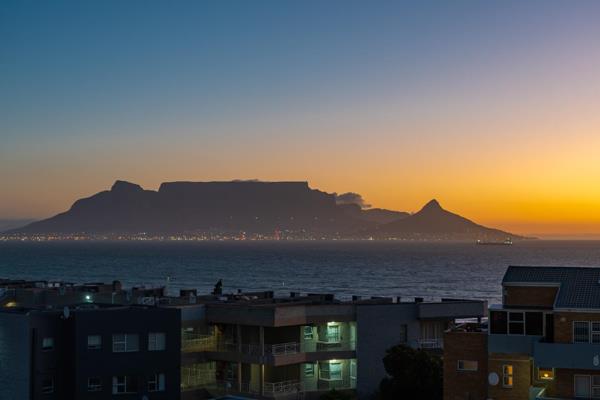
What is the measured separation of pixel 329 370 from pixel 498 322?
16.5 metres

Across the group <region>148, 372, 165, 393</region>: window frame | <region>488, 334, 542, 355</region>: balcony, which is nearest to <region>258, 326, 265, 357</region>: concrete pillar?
<region>148, 372, 165, 393</region>: window frame

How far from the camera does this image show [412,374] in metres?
47.4

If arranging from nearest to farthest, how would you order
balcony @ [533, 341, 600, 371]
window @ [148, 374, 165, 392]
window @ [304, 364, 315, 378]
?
1. balcony @ [533, 341, 600, 371]
2. window @ [148, 374, 165, 392]
3. window @ [304, 364, 315, 378]

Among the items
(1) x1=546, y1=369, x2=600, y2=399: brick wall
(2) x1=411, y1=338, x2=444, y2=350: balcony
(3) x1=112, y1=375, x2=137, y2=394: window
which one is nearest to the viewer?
(1) x1=546, y1=369, x2=600, y2=399: brick wall

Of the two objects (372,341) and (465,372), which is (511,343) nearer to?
(465,372)

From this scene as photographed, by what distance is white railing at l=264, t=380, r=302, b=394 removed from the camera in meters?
49.5

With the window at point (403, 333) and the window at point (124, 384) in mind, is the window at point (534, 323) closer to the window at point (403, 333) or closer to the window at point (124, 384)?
the window at point (403, 333)

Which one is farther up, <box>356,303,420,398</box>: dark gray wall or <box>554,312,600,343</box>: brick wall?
<box>554,312,600,343</box>: brick wall

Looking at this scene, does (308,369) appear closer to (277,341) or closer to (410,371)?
(277,341)

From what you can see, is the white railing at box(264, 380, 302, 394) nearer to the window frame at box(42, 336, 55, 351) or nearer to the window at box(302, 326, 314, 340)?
the window at box(302, 326, 314, 340)

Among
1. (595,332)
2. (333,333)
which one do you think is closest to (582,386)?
(595,332)

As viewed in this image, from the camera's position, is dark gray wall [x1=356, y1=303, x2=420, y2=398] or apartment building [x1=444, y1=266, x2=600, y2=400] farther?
dark gray wall [x1=356, y1=303, x2=420, y2=398]

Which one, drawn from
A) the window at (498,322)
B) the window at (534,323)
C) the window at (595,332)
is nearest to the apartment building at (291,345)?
the window at (498,322)

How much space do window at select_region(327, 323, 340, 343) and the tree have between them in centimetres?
435
